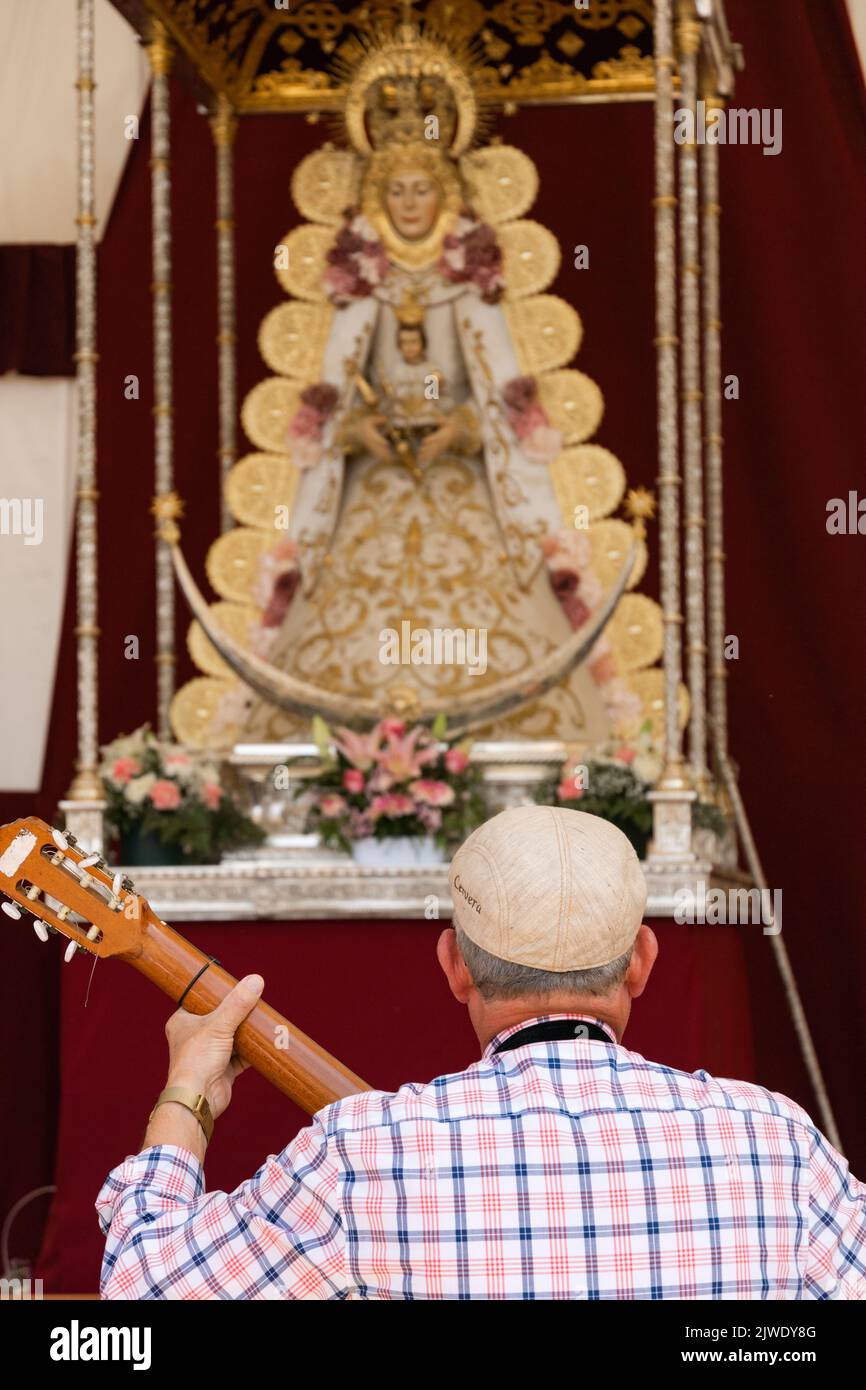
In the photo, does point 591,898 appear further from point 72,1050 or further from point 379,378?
A: point 379,378

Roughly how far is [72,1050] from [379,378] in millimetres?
2126

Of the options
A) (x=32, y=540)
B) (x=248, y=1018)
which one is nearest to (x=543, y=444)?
(x=32, y=540)

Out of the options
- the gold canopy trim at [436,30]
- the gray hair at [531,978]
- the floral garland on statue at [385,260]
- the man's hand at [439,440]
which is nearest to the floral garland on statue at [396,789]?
the man's hand at [439,440]

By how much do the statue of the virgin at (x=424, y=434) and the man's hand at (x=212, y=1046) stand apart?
336 cm

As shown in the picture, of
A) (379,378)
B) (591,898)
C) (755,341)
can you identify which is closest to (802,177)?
(755,341)

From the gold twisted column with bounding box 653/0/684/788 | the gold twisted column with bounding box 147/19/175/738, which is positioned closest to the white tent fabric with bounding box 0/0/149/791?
the gold twisted column with bounding box 147/19/175/738

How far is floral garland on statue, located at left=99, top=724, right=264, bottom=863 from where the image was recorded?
15.8ft

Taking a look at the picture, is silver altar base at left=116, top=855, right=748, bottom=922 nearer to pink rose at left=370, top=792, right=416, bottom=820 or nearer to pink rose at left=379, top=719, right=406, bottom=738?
pink rose at left=370, top=792, right=416, bottom=820

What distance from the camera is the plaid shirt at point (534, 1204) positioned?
64.1 inches

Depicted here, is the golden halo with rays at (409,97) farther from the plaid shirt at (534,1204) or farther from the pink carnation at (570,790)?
the plaid shirt at (534,1204)

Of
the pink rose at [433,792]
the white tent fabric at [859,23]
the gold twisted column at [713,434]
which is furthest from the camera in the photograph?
the white tent fabric at [859,23]

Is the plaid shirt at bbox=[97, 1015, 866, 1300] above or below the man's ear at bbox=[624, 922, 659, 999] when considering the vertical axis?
below

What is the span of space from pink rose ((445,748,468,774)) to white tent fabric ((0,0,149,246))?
2.67 m

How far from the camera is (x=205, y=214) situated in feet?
21.0
